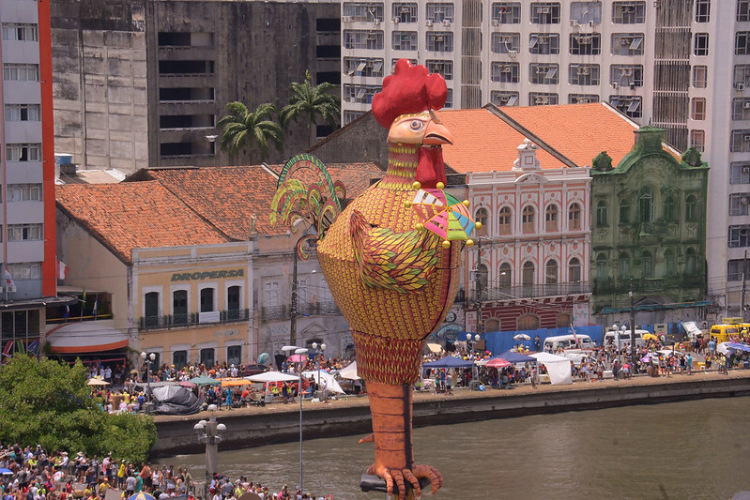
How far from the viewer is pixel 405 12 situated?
11238 cm

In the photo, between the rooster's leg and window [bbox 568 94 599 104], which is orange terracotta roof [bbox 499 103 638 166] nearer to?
window [bbox 568 94 599 104]

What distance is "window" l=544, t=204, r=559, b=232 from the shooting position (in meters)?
91.7

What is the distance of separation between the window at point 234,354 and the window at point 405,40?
3446 cm

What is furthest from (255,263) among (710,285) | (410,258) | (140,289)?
(410,258)

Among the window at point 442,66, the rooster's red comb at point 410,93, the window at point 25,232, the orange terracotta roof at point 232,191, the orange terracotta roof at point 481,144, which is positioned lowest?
the window at point 25,232

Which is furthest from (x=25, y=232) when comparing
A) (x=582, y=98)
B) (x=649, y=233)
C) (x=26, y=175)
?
(x=582, y=98)

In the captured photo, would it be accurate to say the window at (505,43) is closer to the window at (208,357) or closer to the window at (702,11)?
the window at (702,11)

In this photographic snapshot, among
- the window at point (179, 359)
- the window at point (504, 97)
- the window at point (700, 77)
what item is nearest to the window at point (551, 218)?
the window at point (700, 77)

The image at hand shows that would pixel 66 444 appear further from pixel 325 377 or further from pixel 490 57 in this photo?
pixel 490 57

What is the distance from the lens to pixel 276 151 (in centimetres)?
11400

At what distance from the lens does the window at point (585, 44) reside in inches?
4077

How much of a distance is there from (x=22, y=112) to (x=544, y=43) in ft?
122

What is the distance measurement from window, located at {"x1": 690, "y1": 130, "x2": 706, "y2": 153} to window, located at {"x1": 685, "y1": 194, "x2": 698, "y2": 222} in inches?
115

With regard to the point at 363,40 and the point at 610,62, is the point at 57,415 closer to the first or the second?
the point at 610,62
